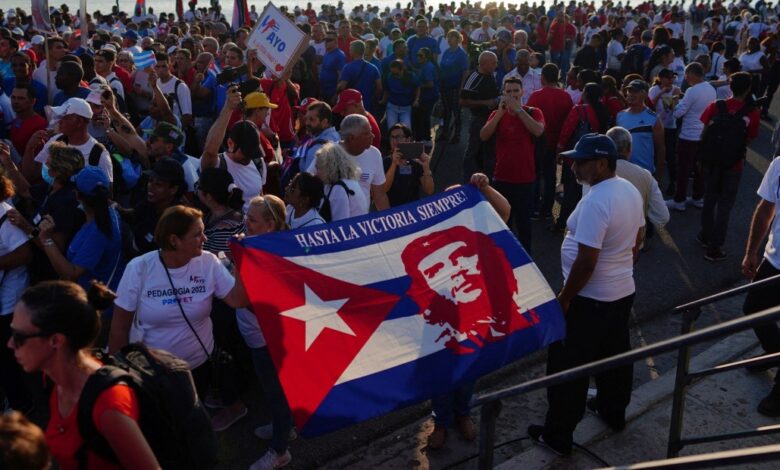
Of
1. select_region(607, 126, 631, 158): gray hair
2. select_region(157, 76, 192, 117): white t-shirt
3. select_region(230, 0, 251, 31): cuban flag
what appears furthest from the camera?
select_region(230, 0, 251, 31): cuban flag

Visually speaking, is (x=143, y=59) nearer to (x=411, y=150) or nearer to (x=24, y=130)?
(x=24, y=130)

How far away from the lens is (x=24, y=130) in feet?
22.1

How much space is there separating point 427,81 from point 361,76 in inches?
46.0

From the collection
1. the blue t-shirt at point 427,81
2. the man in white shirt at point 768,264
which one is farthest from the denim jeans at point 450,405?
the blue t-shirt at point 427,81

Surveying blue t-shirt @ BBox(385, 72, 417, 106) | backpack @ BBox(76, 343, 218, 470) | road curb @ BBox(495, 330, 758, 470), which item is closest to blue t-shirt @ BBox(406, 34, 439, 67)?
blue t-shirt @ BBox(385, 72, 417, 106)

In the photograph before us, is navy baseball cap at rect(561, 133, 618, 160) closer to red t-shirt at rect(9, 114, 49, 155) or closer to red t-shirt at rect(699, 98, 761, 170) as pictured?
red t-shirt at rect(699, 98, 761, 170)

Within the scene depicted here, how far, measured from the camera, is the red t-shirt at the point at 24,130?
674 cm

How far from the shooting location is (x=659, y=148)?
26.6 ft

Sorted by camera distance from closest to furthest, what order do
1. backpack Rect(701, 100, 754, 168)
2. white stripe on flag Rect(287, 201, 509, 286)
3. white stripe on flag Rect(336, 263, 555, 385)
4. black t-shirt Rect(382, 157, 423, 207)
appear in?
white stripe on flag Rect(336, 263, 555, 385)
white stripe on flag Rect(287, 201, 509, 286)
black t-shirt Rect(382, 157, 423, 207)
backpack Rect(701, 100, 754, 168)

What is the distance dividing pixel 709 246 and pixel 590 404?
154 inches

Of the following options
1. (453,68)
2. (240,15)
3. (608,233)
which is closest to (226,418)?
(608,233)

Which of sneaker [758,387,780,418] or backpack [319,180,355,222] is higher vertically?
backpack [319,180,355,222]

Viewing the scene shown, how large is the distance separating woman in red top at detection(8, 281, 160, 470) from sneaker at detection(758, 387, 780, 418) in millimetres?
4154

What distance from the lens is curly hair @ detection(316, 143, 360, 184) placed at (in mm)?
5074
